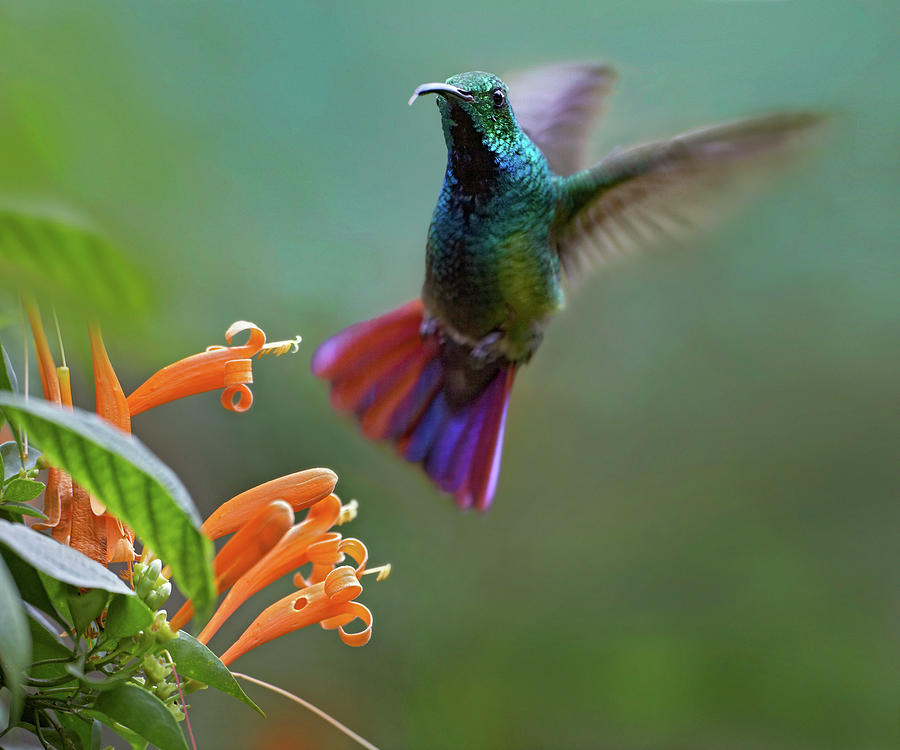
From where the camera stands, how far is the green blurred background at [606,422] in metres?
1.89

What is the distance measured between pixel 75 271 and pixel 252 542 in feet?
1.11

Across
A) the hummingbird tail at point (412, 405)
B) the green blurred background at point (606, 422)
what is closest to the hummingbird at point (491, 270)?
the hummingbird tail at point (412, 405)

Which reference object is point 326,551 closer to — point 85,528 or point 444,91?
point 85,528

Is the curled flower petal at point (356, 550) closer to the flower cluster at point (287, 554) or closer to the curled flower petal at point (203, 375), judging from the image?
the flower cluster at point (287, 554)

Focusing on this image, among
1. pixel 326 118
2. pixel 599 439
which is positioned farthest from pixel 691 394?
pixel 326 118

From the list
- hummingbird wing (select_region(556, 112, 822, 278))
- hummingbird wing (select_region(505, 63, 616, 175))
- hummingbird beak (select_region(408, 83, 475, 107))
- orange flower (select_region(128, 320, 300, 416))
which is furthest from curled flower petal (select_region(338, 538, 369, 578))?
hummingbird wing (select_region(505, 63, 616, 175))

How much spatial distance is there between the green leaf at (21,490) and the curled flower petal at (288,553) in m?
0.11

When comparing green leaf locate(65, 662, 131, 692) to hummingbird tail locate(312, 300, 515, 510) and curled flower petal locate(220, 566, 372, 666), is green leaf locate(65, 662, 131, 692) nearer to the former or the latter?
curled flower petal locate(220, 566, 372, 666)

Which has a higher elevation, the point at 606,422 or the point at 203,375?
the point at 203,375

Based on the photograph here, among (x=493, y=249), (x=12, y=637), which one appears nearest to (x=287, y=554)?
(x=12, y=637)

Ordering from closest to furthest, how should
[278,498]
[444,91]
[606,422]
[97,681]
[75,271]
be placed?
[75,271]
[97,681]
[278,498]
[444,91]
[606,422]

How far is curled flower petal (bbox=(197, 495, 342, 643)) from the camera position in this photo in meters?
0.49

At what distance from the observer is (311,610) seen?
0.54 meters

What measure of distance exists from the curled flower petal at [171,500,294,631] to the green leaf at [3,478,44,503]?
0.30 feet
